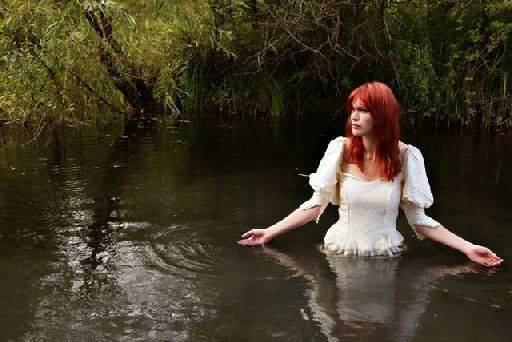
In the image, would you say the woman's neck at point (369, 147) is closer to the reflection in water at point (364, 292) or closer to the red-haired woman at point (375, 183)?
the red-haired woman at point (375, 183)

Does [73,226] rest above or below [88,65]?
below

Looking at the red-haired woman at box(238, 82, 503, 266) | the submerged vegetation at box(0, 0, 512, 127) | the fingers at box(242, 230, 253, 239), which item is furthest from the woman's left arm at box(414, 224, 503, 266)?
the submerged vegetation at box(0, 0, 512, 127)

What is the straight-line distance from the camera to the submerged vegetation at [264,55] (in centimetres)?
923

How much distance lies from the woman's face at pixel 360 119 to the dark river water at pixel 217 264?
3.04 feet

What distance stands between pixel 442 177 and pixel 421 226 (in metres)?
2.96

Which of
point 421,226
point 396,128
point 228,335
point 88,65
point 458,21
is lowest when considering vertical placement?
point 228,335

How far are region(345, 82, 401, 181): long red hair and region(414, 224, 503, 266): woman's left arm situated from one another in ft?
1.79

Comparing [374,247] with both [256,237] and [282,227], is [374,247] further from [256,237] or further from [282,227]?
[256,237]

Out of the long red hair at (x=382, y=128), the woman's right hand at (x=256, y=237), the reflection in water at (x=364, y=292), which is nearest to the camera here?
the reflection in water at (x=364, y=292)

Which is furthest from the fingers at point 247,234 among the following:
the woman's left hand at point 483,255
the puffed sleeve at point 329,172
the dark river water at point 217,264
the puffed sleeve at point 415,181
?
the woman's left hand at point 483,255

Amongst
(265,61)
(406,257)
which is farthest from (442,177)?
(265,61)

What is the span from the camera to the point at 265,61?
12477 mm

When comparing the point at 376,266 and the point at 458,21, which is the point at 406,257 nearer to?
the point at 376,266

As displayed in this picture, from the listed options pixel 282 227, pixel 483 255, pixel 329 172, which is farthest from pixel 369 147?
pixel 483 255
